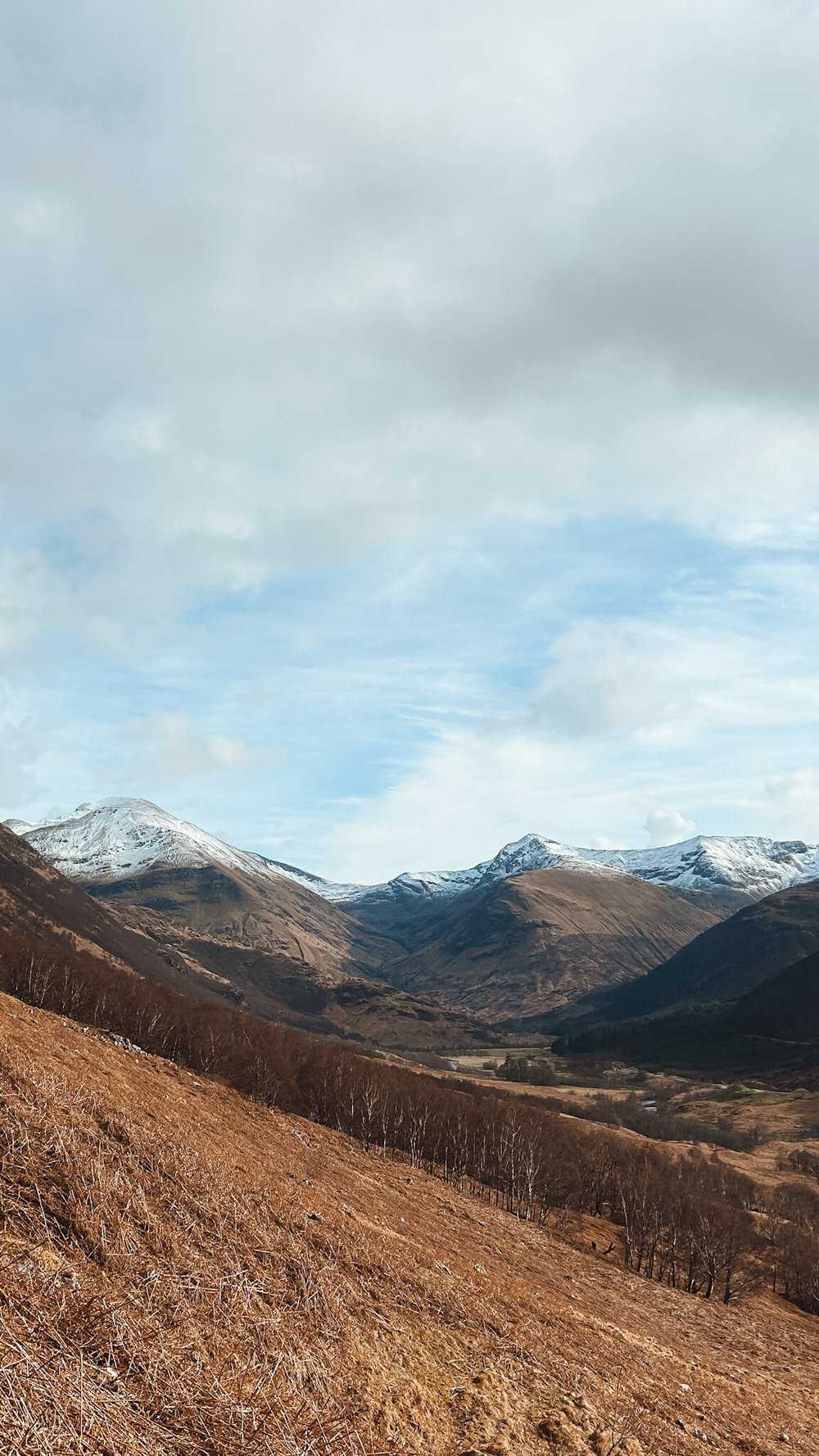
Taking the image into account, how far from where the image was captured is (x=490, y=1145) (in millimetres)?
71938

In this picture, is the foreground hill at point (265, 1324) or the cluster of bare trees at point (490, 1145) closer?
the foreground hill at point (265, 1324)

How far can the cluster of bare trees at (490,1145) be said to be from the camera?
57562 mm

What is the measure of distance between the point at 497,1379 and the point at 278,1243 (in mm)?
5594

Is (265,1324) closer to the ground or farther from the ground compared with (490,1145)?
farther from the ground

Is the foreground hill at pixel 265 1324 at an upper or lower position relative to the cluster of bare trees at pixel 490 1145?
upper

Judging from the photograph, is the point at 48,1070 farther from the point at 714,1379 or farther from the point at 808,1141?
the point at 808,1141

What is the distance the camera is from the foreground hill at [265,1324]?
986 cm

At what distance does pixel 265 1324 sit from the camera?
1359 cm

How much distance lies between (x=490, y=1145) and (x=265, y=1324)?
6604 cm

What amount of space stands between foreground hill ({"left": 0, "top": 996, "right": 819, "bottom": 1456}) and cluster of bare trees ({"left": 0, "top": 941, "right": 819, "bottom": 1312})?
29.2 m

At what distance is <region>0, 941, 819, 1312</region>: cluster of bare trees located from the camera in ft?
189

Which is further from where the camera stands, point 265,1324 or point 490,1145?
point 490,1145

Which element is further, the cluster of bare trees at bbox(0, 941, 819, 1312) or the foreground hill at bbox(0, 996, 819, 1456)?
the cluster of bare trees at bbox(0, 941, 819, 1312)

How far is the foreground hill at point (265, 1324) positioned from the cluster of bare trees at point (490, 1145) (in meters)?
29.2
